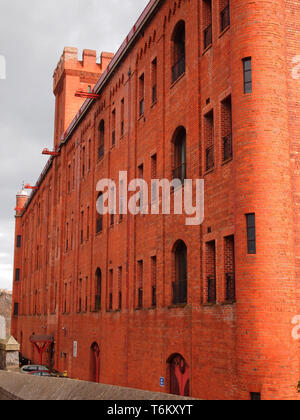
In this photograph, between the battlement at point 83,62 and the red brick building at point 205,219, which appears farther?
the battlement at point 83,62

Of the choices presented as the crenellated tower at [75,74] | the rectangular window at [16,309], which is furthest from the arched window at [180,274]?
the rectangular window at [16,309]

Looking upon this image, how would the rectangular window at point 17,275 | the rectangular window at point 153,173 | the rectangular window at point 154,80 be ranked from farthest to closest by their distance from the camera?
the rectangular window at point 17,275 < the rectangular window at point 154,80 < the rectangular window at point 153,173

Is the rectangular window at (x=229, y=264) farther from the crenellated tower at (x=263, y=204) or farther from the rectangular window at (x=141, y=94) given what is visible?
the rectangular window at (x=141, y=94)

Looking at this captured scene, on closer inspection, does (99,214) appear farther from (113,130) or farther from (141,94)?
(141,94)

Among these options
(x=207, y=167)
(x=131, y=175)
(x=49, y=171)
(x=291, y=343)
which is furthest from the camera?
(x=49, y=171)

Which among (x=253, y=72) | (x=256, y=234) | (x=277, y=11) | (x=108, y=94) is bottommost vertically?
(x=256, y=234)

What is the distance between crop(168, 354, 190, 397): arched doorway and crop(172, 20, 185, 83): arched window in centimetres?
1008

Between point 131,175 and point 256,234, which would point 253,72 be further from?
point 131,175

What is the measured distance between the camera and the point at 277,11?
1575 cm

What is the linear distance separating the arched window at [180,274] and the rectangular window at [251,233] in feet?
17.7

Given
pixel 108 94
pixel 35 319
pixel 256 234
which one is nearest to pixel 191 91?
pixel 256 234

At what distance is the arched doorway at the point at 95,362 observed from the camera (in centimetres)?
3061

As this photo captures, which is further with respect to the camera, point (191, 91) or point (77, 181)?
point (77, 181)

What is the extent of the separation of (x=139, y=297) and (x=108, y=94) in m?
12.3
